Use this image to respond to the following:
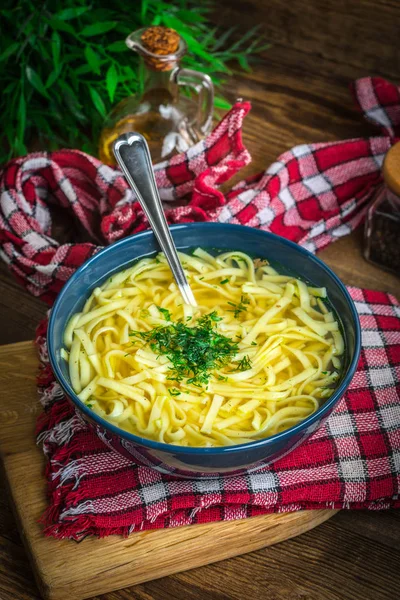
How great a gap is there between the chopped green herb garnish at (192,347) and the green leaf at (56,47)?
1114 mm

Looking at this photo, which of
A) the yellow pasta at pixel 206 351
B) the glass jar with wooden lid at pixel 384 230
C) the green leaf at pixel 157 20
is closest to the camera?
the yellow pasta at pixel 206 351

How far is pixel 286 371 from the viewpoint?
1509mm

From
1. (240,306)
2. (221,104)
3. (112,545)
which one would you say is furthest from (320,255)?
(112,545)

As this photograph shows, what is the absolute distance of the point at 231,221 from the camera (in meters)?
1.99

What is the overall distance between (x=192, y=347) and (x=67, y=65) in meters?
1.27

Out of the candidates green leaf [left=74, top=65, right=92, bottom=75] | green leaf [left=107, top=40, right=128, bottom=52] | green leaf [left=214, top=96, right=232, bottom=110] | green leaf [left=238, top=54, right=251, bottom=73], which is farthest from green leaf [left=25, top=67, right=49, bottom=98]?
green leaf [left=238, top=54, right=251, bottom=73]

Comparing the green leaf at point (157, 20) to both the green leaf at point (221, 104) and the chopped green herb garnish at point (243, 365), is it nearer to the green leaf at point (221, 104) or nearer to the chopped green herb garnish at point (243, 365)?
the green leaf at point (221, 104)

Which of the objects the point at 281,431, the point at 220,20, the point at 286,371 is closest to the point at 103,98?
the point at 220,20

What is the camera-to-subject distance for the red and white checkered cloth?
1.44 m

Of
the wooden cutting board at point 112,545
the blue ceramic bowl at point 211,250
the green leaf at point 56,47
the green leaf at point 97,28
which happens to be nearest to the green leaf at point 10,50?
the green leaf at point 56,47

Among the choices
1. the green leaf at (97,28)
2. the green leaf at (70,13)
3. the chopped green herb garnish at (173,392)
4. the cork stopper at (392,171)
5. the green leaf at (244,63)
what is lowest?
the green leaf at (244,63)

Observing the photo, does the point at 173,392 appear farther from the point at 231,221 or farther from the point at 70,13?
the point at 70,13

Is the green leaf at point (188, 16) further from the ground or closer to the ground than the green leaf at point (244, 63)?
further from the ground

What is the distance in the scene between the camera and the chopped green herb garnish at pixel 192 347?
4.78 ft
